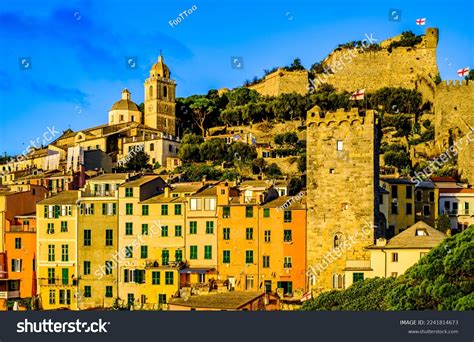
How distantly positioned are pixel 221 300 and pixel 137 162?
5095 centimetres

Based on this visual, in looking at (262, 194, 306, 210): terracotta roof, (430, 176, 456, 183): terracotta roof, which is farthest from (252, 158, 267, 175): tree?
(262, 194, 306, 210): terracotta roof

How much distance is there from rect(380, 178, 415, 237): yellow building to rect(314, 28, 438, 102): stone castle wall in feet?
188

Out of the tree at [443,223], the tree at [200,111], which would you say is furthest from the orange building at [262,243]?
the tree at [200,111]

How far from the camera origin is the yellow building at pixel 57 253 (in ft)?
234

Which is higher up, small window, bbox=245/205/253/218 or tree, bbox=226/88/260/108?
tree, bbox=226/88/260/108

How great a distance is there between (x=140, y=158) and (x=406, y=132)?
91.3 ft

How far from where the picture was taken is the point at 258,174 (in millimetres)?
106062

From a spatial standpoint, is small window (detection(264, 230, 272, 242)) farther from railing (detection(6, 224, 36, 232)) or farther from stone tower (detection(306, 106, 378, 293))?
railing (detection(6, 224, 36, 232))

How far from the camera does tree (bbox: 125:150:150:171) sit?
109438 millimetres

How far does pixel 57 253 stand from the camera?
7225cm

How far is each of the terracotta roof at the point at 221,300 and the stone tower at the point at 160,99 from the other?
6417cm

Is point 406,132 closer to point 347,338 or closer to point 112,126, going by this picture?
point 112,126

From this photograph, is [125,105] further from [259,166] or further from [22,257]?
[22,257]

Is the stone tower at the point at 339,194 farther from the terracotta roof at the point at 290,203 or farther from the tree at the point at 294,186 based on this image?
the tree at the point at 294,186
